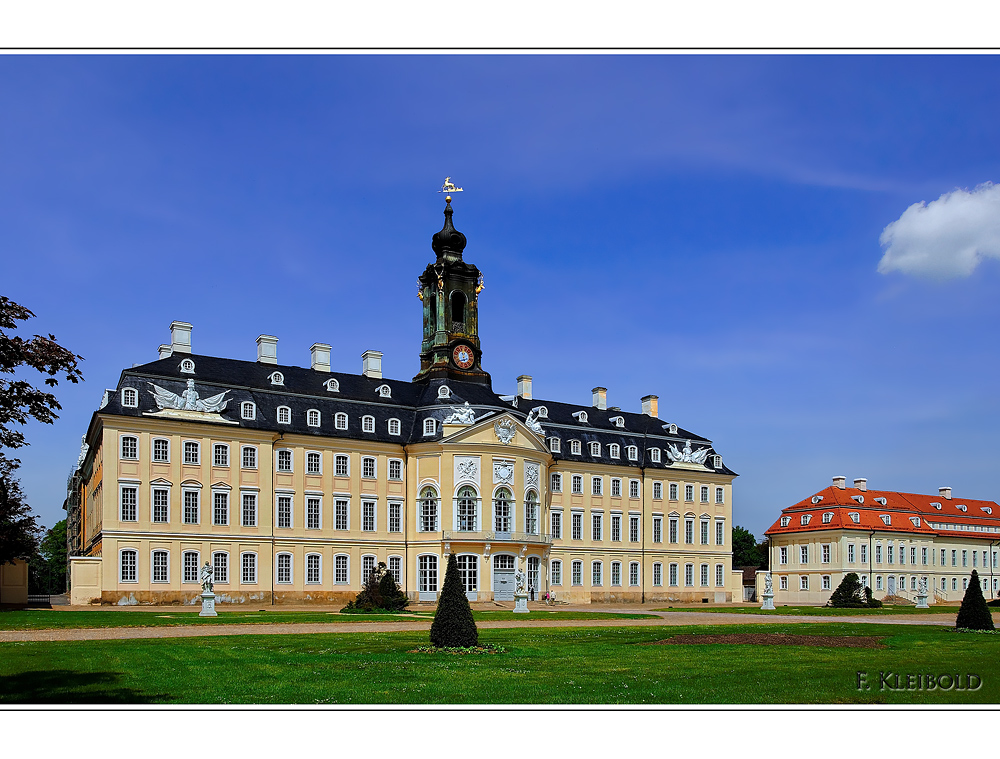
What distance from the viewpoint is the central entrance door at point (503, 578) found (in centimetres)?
5803

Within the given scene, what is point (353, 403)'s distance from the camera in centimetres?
6122

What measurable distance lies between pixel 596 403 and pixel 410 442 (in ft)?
67.7

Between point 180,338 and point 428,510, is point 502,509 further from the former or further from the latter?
point 180,338

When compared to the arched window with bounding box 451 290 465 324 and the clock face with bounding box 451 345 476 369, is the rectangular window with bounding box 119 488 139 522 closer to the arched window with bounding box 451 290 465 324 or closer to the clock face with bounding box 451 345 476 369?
the clock face with bounding box 451 345 476 369

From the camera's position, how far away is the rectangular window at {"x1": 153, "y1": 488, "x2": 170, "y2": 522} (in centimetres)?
5297

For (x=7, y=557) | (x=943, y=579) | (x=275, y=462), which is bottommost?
(x=943, y=579)

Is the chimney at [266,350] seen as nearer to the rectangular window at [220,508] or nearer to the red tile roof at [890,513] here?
the rectangular window at [220,508]

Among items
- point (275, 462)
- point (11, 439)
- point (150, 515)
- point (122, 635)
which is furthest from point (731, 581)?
point (11, 439)

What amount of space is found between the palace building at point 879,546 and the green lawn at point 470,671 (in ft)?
176

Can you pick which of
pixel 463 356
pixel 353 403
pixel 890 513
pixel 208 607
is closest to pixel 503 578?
pixel 353 403

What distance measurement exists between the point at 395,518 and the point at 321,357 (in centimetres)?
1185

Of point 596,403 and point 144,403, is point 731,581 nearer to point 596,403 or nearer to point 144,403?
point 596,403

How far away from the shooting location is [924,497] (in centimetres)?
8900

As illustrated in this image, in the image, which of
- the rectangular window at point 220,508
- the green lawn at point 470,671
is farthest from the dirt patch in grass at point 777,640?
the rectangular window at point 220,508
